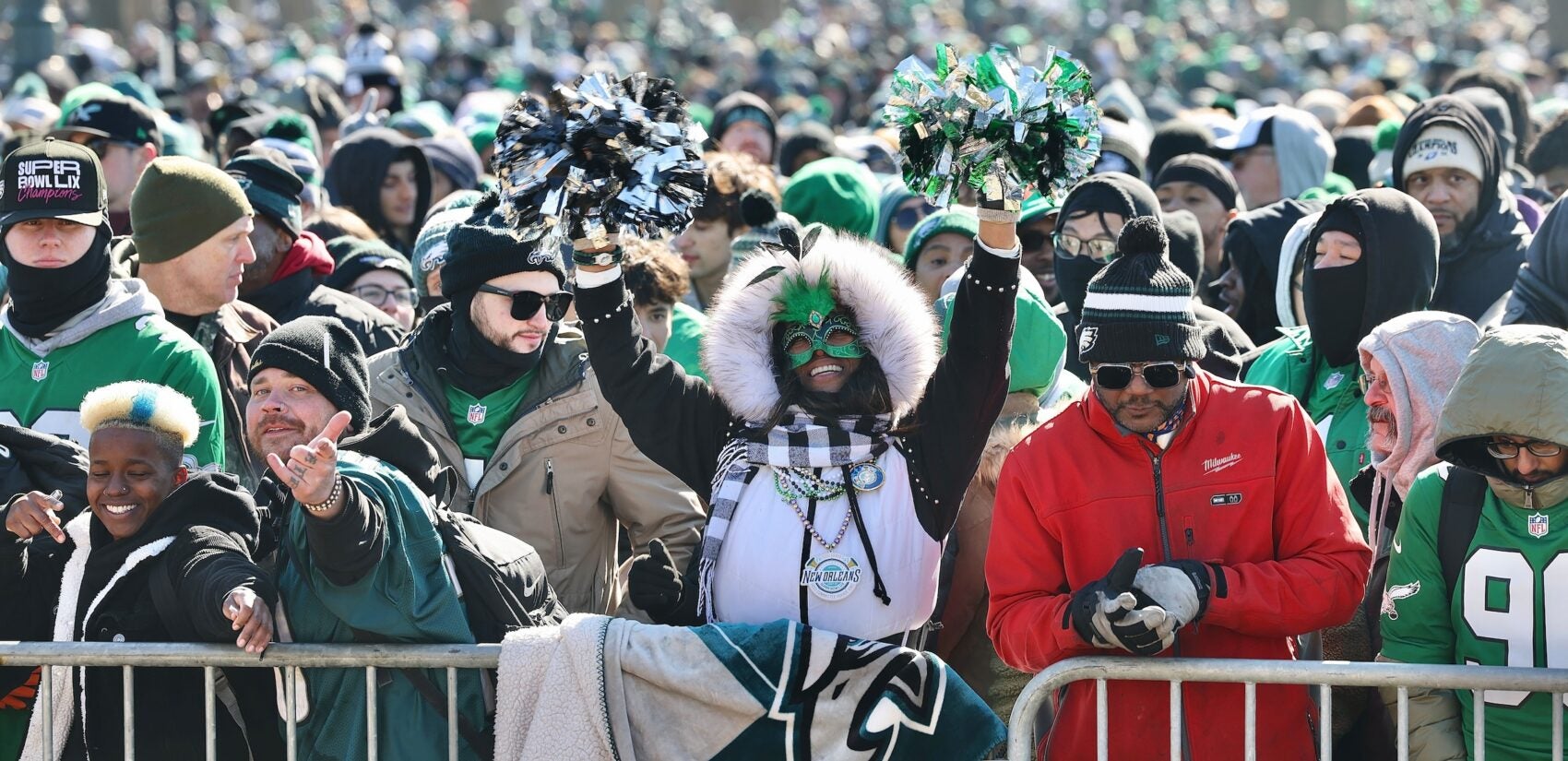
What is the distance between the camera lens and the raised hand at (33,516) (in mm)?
4406

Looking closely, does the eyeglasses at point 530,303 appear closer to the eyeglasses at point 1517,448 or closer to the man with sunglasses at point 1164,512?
the man with sunglasses at point 1164,512

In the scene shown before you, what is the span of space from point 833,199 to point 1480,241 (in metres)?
2.72

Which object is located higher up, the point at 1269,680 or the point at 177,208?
the point at 177,208

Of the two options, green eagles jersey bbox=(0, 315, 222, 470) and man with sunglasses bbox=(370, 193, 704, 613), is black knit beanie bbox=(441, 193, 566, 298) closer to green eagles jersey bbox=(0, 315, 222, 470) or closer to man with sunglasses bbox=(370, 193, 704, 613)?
man with sunglasses bbox=(370, 193, 704, 613)

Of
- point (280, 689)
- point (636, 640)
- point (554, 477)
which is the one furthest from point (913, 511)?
point (280, 689)

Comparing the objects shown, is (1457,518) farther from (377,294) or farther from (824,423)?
(377,294)

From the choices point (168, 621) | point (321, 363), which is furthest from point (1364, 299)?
point (168, 621)

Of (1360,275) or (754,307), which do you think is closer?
(754,307)

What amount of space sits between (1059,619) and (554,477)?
1.64m

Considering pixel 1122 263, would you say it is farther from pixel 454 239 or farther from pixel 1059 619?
pixel 454 239

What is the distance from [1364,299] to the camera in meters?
5.29

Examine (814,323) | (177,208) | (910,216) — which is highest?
(910,216)

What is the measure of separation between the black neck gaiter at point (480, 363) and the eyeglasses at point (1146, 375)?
5.82ft

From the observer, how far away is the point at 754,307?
444 cm
